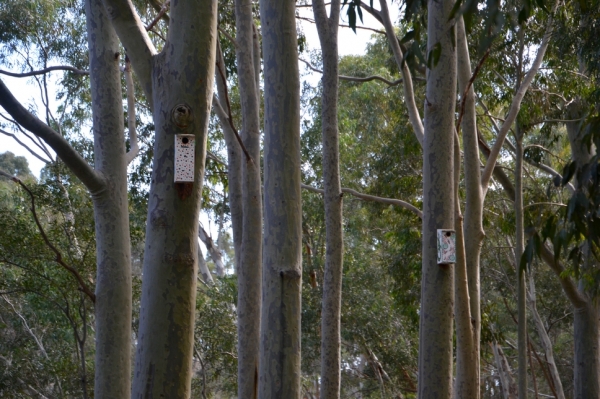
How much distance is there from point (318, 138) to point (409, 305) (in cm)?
467

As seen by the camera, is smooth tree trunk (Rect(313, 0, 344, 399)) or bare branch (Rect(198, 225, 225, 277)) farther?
bare branch (Rect(198, 225, 225, 277))

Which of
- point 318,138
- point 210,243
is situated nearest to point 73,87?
point 318,138

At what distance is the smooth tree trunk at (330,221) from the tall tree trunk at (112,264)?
2499 millimetres

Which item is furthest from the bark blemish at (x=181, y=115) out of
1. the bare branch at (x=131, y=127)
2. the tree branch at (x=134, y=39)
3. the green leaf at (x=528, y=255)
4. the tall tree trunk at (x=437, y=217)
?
the bare branch at (x=131, y=127)

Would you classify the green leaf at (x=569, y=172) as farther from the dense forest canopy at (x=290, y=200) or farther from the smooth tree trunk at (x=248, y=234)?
the smooth tree trunk at (x=248, y=234)

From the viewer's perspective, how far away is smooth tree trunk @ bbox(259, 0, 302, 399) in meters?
3.04

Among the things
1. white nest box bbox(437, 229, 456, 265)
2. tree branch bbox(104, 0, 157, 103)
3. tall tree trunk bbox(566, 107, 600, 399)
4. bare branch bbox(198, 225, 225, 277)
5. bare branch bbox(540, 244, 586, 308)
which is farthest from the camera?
bare branch bbox(198, 225, 225, 277)

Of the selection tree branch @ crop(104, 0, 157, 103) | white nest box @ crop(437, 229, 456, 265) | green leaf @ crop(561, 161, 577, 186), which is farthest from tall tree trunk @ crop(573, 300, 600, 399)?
tree branch @ crop(104, 0, 157, 103)

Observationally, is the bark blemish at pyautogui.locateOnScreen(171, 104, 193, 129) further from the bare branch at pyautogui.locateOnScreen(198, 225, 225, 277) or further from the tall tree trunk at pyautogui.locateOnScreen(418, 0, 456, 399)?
the bare branch at pyautogui.locateOnScreen(198, 225, 225, 277)

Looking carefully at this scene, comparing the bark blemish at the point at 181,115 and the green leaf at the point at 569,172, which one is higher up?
the bark blemish at the point at 181,115

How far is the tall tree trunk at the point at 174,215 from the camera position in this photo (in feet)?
7.04

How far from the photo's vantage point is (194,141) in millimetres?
2266

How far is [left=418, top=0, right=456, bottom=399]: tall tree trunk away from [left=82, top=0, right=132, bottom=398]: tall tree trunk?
1.63 meters

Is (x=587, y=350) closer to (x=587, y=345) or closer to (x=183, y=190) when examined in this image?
(x=587, y=345)
